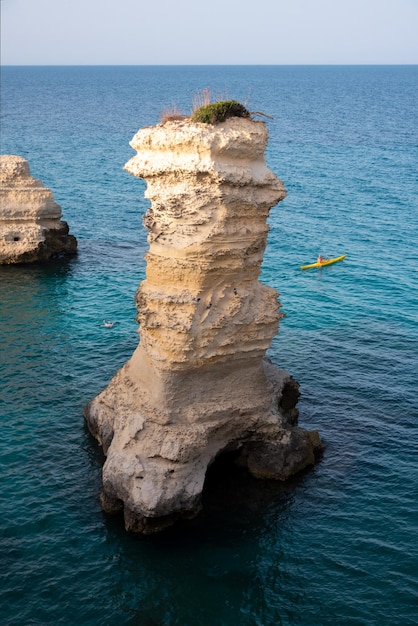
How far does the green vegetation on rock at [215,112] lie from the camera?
2581 centimetres

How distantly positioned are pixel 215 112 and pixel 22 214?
29725 millimetres

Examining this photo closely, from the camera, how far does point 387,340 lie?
3991 centimetres

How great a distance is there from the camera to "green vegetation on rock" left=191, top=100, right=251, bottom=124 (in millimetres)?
25812

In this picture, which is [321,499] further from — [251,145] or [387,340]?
[387,340]

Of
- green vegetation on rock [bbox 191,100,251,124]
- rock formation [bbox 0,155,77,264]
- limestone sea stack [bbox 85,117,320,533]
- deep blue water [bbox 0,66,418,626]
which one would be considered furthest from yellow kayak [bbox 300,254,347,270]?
green vegetation on rock [bbox 191,100,251,124]

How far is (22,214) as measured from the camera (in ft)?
172

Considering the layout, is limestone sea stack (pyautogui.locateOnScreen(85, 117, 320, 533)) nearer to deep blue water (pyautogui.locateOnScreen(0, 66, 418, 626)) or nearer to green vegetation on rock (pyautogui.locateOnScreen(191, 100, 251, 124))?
green vegetation on rock (pyautogui.locateOnScreen(191, 100, 251, 124))

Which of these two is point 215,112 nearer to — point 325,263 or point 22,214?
point 325,263

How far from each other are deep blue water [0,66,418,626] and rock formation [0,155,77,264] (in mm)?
1418

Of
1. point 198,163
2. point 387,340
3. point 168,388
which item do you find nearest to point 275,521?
point 168,388

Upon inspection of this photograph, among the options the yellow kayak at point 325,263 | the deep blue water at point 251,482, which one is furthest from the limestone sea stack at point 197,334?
the yellow kayak at point 325,263

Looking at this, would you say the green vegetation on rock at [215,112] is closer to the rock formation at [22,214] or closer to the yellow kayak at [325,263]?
the yellow kayak at [325,263]

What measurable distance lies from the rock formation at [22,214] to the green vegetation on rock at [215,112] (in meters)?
28.7

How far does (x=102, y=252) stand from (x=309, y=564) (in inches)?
1482
